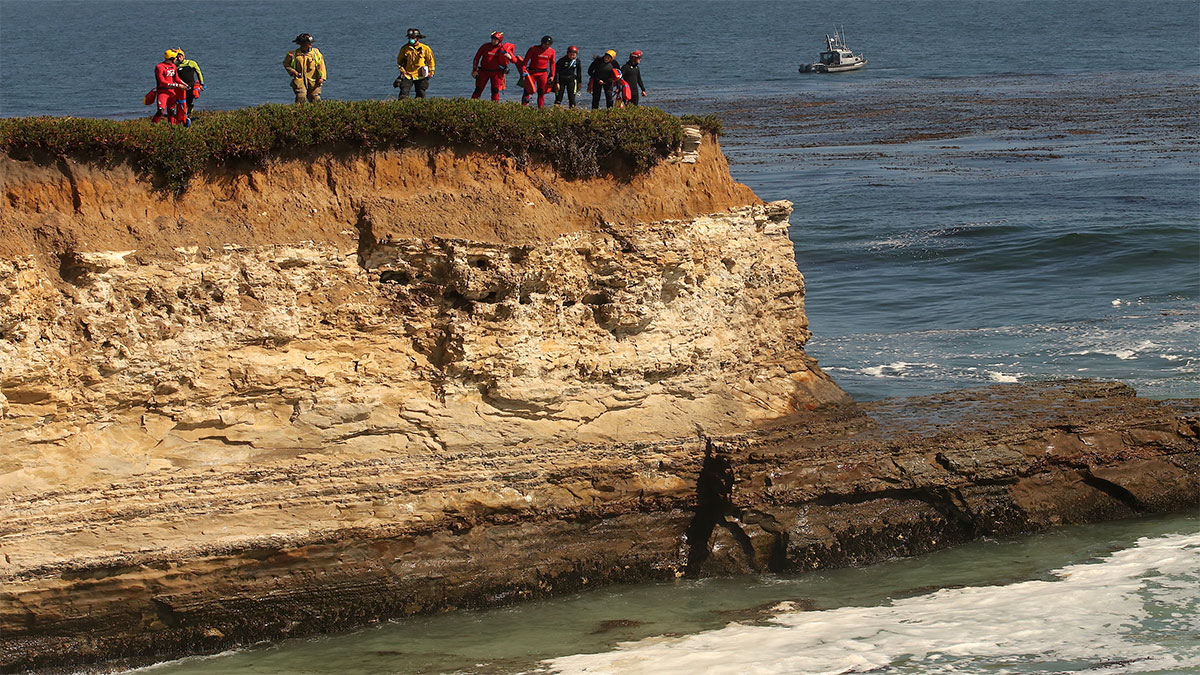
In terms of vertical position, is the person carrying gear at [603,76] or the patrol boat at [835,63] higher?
the patrol boat at [835,63]

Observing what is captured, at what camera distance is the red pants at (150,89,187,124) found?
1520 cm

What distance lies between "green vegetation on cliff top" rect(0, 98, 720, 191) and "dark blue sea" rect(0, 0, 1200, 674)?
4.97m

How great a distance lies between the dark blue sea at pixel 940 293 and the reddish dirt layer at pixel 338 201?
4218 millimetres

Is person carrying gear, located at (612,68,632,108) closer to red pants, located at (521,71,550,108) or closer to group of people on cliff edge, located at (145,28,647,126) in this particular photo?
group of people on cliff edge, located at (145,28,647,126)

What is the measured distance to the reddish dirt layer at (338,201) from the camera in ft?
40.4

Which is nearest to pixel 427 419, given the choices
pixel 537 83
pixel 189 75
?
pixel 189 75

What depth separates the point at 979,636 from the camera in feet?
41.3

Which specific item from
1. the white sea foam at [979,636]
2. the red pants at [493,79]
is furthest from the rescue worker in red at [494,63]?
the white sea foam at [979,636]

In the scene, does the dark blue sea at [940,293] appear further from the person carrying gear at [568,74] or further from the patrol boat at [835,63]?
the person carrying gear at [568,74]

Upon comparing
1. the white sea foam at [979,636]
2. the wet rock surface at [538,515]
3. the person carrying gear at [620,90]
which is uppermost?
the person carrying gear at [620,90]

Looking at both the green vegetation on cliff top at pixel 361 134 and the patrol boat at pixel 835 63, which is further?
the patrol boat at pixel 835 63

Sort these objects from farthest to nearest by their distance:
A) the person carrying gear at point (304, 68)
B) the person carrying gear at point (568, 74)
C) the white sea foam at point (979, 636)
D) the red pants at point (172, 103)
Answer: the person carrying gear at point (568, 74) < the person carrying gear at point (304, 68) < the red pants at point (172, 103) < the white sea foam at point (979, 636)

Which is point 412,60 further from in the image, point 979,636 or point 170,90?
point 979,636

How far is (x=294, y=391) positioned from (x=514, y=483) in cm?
258
